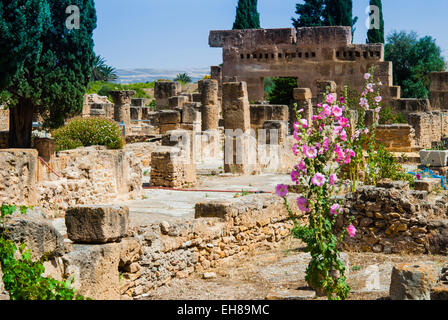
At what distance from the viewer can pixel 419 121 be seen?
2520 cm

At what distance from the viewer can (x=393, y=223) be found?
8148 millimetres

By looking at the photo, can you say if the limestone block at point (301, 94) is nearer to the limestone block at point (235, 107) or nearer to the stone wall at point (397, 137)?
the stone wall at point (397, 137)

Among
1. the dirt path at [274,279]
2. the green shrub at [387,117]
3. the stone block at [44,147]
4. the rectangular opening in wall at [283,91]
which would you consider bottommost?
the dirt path at [274,279]

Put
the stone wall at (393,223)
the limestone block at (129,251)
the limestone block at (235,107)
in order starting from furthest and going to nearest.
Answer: the limestone block at (235,107) → the stone wall at (393,223) → the limestone block at (129,251)

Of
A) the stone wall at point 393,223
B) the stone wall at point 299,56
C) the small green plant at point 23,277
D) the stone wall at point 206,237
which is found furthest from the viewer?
the stone wall at point 299,56

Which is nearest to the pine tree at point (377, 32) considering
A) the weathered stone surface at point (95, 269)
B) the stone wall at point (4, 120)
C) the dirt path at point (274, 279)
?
the stone wall at point (4, 120)

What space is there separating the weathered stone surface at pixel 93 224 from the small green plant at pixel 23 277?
125 cm

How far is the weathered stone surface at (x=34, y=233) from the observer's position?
4.96 metres

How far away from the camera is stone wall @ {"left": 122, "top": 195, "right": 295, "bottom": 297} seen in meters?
6.91

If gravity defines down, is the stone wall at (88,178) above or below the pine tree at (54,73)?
below

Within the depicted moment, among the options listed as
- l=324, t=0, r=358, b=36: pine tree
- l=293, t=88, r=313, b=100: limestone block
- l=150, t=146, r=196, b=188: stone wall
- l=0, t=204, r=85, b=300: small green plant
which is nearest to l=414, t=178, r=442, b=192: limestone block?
l=150, t=146, r=196, b=188: stone wall

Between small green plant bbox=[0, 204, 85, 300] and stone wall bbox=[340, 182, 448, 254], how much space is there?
14.3 feet

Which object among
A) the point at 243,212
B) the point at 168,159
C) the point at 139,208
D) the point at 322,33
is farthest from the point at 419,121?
the point at 243,212

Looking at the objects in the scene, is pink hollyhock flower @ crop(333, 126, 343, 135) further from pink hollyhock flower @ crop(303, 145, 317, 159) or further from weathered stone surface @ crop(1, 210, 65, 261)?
weathered stone surface @ crop(1, 210, 65, 261)
